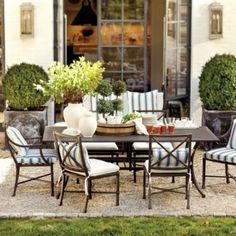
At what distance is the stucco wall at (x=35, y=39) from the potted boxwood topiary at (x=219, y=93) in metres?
2.42

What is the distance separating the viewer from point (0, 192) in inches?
291

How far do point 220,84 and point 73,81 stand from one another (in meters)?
2.95

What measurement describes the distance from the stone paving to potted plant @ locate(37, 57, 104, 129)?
83 cm

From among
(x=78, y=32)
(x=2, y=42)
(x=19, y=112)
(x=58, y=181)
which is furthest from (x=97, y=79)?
(x=78, y=32)

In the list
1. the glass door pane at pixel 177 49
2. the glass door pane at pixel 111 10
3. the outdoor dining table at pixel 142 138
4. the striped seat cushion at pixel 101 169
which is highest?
the glass door pane at pixel 111 10

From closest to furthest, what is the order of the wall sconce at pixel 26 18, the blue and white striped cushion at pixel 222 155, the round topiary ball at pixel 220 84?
the blue and white striped cushion at pixel 222 155, the round topiary ball at pixel 220 84, the wall sconce at pixel 26 18

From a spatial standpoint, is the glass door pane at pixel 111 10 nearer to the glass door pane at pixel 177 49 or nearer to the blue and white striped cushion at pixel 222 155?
the glass door pane at pixel 177 49

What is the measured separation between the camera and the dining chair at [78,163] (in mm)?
6574

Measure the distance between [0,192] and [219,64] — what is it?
381cm

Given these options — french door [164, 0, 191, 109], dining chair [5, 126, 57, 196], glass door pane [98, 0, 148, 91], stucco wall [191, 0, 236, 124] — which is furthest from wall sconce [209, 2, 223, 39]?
dining chair [5, 126, 57, 196]

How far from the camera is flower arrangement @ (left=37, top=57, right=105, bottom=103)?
7.25 m

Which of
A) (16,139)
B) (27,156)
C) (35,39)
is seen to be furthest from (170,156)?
(35,39)

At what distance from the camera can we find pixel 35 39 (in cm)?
1012

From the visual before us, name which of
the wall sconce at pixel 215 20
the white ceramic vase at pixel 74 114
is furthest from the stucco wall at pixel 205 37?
the white ceramic vase at pixel 74 114
